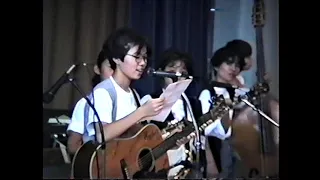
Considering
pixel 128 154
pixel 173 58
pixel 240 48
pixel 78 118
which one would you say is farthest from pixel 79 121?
pixel 240 48

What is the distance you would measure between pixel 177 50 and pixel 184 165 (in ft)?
0.73

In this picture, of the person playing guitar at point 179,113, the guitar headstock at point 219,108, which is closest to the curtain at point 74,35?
the person playing guitar at point 179,113

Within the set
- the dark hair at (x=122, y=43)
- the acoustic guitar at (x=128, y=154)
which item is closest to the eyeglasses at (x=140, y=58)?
the dark hair at (x=122, y=43)

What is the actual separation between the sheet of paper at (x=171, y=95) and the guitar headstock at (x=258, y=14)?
0.56 feet

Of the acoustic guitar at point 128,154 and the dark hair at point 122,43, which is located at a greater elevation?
the dark hair at point 122,43

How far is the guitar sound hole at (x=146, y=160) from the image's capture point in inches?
42.0

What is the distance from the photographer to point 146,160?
3.51ft

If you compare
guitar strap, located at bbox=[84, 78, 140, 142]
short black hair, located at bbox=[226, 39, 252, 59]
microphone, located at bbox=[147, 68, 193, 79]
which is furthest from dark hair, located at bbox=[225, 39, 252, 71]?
guitar strap, located at bbox=[84, 78, 140, 142]

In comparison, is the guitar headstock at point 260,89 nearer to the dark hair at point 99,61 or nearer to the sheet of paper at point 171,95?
the sheet of paper at point 171,95

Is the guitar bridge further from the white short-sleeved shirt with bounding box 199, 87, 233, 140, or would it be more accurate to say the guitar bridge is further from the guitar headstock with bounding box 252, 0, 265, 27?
the guitar headstock with bounding box 252, 0, 265, 27

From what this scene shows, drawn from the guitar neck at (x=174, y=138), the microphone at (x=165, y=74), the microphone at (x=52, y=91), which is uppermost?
the microphone at (x=165, y=74)

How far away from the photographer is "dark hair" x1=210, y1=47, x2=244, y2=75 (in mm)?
1101

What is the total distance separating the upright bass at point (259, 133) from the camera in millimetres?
1095
